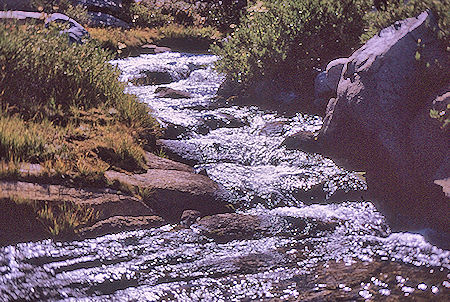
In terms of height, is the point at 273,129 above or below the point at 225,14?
below

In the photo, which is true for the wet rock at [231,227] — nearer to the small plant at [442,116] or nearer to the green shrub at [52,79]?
the small plant at [442,116]

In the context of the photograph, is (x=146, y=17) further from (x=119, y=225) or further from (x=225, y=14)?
(x=119, y=225)

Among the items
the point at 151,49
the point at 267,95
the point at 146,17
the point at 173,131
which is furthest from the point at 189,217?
the point at 146,17

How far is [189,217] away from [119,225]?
0.88 metres

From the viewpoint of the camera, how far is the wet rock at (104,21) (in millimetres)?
22219

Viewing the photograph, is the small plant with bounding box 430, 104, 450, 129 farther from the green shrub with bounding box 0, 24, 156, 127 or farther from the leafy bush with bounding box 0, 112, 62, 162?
the leafy bush with bounding box 0, 112, 62, 162

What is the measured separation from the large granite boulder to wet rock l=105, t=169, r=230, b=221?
224cm

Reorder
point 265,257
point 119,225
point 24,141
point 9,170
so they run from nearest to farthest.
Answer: point 265,257
point 9,170
point 119,225
point 24,141

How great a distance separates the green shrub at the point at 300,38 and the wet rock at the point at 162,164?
14.6 feet

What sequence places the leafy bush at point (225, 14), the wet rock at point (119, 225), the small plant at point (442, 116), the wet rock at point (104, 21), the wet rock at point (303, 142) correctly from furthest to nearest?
the leafy bush at point (225, 14), the wet rock at point (104, 21), the wet rock at point (303, 142), the small plant at point (442, 116), the wet rock at point (119, 225)

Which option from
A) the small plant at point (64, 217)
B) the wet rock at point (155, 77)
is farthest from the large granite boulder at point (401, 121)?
the wet rock at point (155, 77)

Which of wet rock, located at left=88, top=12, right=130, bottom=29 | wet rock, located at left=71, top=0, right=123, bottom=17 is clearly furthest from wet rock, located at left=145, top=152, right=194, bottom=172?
wet rock, located at left=71, top=0, right=123, bottom=17

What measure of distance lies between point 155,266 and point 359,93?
4040 mm

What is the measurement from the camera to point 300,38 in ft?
37.1
